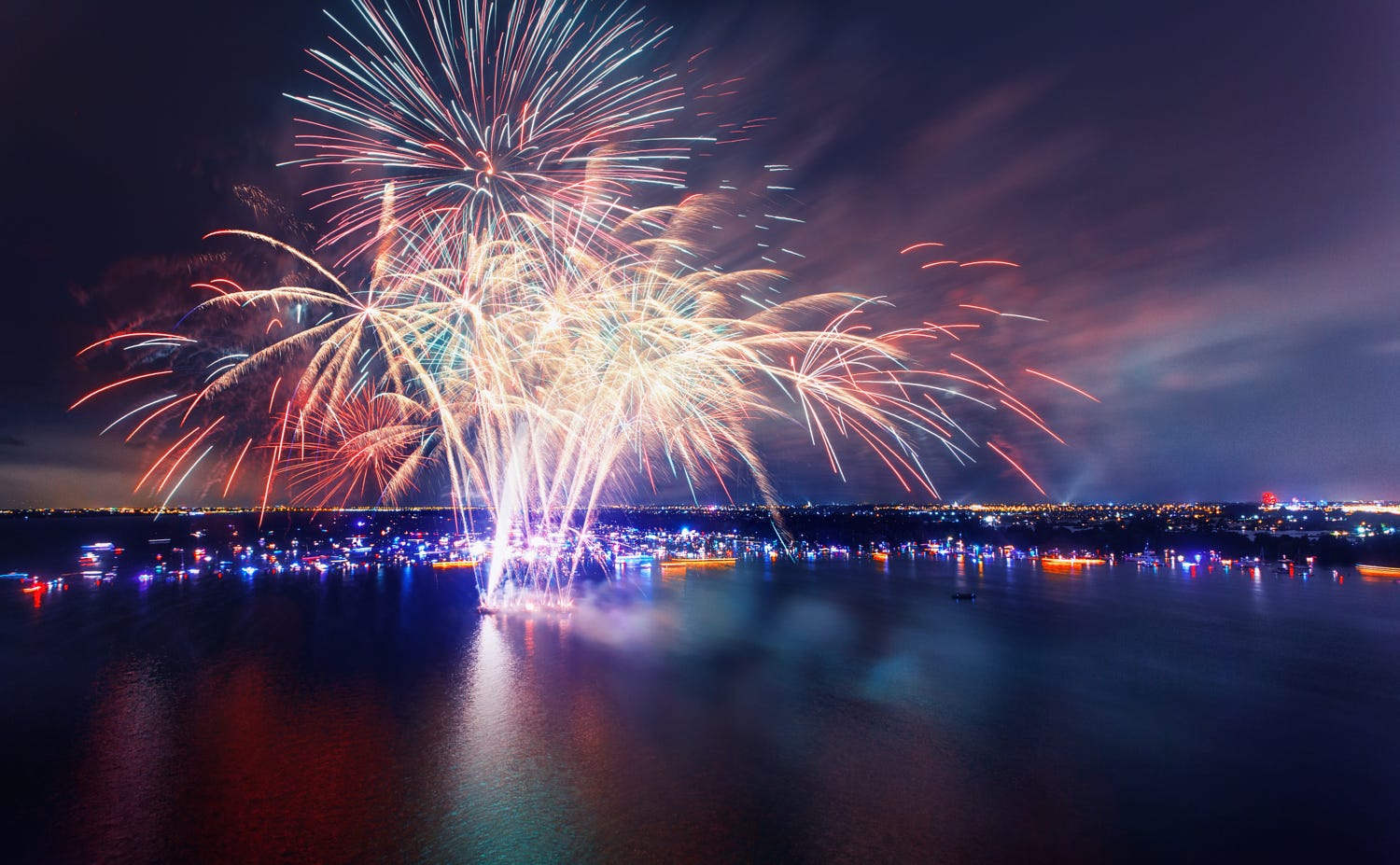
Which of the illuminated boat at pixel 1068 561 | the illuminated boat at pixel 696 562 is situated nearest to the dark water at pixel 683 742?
the illuminated boat at pixel 696 562

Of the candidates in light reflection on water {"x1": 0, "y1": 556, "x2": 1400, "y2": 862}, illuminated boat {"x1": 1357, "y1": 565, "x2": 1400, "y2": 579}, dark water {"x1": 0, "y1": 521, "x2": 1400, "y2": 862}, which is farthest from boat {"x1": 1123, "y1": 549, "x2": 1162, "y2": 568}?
light reflection on water {"x1": 0, "y1": 556, "x2": 1400, "y2": 862}

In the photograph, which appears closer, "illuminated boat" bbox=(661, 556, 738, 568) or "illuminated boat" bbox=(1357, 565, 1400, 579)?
"illuminated boat" bbox=(1357, 565, 1400, 579)

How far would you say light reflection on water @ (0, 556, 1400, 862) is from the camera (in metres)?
9.09

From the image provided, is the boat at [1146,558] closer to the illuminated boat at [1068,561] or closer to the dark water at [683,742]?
the illuminated boat at [1068,561]

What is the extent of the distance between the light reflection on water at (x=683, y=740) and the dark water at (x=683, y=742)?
0.07 m

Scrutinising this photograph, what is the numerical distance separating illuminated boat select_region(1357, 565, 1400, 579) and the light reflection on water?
136 ft

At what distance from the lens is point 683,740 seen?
12.8 meters

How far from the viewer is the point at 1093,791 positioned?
1091cm

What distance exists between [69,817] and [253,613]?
2318cm

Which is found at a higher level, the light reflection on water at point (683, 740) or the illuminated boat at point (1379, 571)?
the light reflection on water at point (683, 740)

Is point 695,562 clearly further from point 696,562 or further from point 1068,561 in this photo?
point 1068,561

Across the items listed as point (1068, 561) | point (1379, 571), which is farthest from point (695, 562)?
point (1379, 571)

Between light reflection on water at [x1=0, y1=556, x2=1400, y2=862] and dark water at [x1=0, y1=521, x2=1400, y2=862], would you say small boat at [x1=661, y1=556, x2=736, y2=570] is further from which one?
dark water at [x1=0, y1=521, x2=1400, y2=862]

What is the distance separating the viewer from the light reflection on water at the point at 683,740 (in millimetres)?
9086
